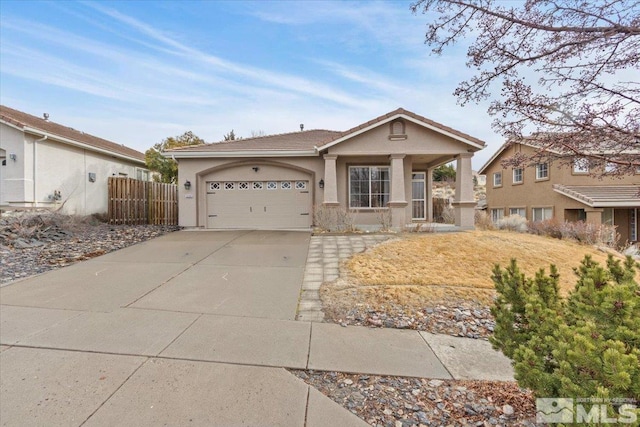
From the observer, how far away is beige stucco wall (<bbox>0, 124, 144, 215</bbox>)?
11453 mm

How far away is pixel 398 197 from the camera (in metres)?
11.8

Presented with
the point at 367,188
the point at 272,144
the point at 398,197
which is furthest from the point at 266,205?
the point at 398,197

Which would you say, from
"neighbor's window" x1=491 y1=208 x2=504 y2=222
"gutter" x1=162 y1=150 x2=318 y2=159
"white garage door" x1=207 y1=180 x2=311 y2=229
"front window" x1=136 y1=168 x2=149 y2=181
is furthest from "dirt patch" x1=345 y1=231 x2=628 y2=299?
"front window" x1=136 y1=168 x2=149 y2=181

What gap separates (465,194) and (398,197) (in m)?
2.81

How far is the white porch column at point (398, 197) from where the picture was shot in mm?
11758

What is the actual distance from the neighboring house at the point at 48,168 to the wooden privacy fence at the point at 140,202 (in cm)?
151

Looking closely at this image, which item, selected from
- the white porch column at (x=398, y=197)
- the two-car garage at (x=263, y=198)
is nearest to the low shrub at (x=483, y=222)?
the white porch column at (x=398, y=197)

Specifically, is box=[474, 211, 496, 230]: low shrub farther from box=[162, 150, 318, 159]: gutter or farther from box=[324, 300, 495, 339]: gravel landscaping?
box=[324, 300, 495, 339]: gravel landscaping

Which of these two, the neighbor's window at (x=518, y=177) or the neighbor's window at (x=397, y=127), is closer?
the neighbor's window at (x=397, y=127)

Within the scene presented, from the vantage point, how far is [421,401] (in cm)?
278

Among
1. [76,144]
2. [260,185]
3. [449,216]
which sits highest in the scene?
[76,144]

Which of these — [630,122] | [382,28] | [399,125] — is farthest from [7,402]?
[399,125]

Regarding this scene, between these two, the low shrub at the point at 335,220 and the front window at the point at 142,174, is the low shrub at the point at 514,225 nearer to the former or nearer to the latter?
the low shrub at the point at 335,220

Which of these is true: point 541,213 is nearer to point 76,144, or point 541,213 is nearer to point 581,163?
point 581,163
